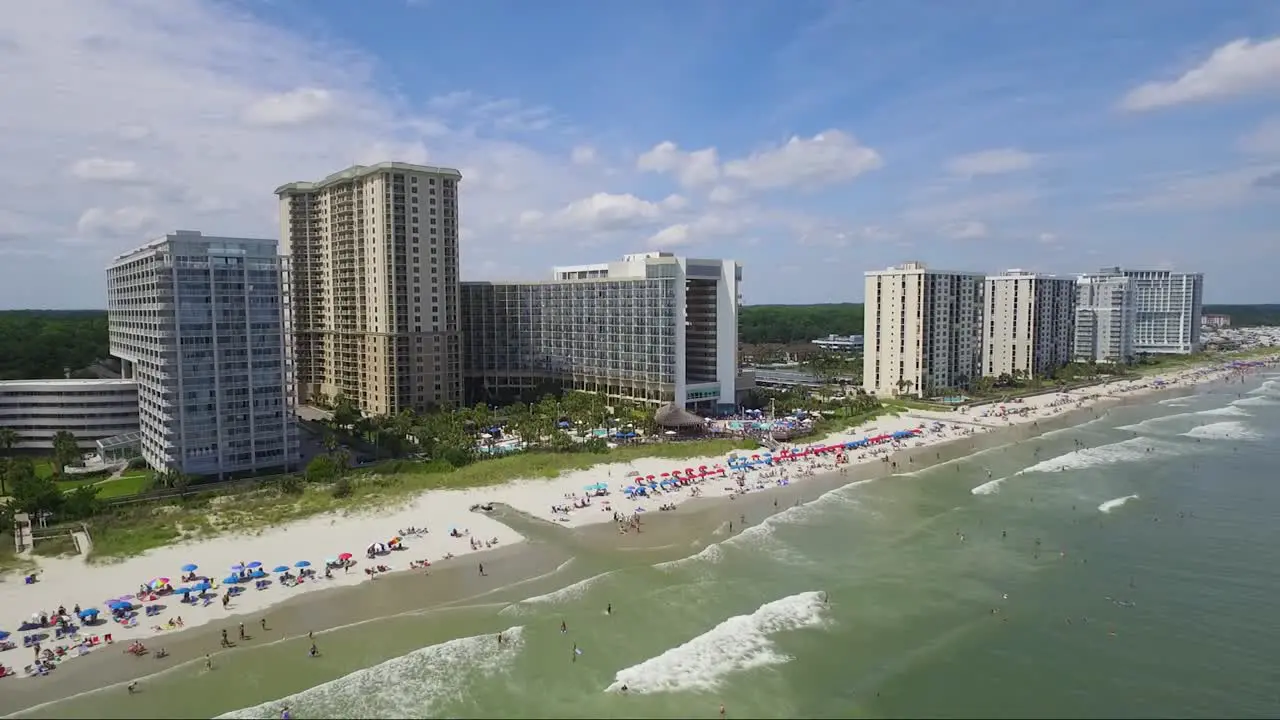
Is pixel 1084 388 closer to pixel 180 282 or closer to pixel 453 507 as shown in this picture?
pixel 453 507

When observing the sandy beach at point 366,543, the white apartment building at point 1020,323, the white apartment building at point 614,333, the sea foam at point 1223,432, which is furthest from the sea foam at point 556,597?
the white apartment building at point 1020,323

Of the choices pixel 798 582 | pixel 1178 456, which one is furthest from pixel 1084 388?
pixel 798 582

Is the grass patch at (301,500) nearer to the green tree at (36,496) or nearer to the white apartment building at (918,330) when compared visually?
the green tree at (36,496)

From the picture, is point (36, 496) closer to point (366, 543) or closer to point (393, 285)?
point (366, 543)

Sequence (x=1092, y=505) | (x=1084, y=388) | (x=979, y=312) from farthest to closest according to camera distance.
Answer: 1. (x=1084, y=388)
2. (x=979, y=312)
3. (x=1092, y=505)

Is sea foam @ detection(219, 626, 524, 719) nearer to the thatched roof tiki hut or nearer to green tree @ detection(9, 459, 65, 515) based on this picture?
green tree @ detection(9, 459, 65, 515)
